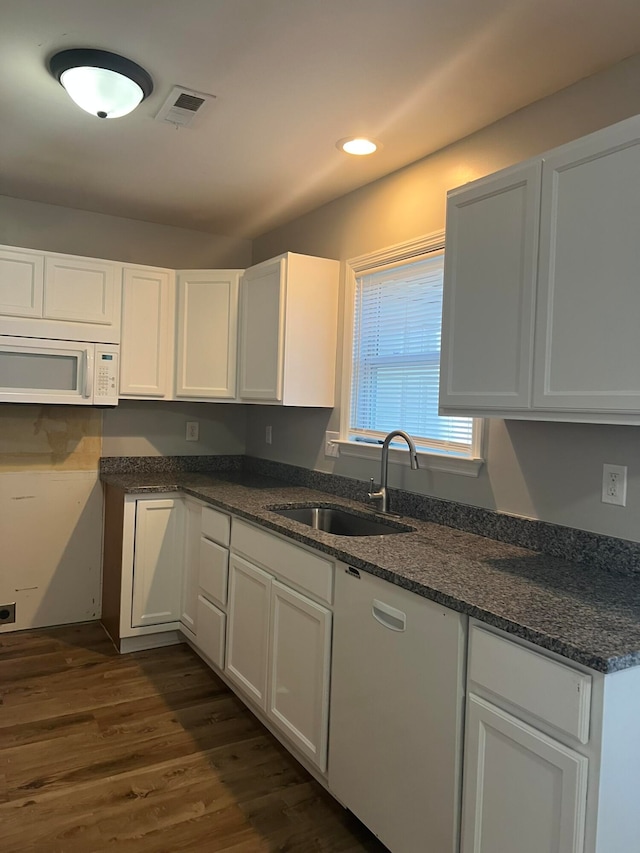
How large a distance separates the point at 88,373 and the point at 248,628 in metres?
1.61

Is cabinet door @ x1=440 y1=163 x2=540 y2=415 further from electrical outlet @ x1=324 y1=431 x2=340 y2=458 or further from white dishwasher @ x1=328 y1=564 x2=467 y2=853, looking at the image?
electrical outlet @ x1=324 y1=431 x2=340 y2=458

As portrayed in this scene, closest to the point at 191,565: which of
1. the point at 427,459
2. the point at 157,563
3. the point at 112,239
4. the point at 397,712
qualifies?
the point at 157,563

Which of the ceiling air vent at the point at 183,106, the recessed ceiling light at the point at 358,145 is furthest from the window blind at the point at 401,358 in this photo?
the ceiling air vent at the point at 183,106

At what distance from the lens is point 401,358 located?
9.49ft

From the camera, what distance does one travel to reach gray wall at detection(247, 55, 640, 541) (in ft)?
6.29

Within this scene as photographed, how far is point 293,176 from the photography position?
3031 millimetres

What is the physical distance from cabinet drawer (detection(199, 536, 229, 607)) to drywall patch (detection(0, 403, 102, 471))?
107 cm

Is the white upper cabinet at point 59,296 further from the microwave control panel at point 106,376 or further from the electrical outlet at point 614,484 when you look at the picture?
the electrical outlet at point 614,484

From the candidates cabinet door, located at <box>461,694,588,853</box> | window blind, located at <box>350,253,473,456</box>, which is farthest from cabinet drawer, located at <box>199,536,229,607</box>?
cabinet door, located at <box>461,694,588,853</box>

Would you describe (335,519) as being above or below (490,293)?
below

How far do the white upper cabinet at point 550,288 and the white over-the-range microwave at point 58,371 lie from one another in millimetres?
2033

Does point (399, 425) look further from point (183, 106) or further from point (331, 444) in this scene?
point (183, 106)

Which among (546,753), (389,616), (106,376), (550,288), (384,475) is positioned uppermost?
(550,288)

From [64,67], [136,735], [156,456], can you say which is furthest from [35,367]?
[136,735]
